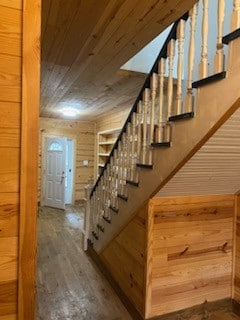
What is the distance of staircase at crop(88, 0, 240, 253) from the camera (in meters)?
1.18

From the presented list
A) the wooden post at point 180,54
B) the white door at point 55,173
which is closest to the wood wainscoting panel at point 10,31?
the wooden post at point 180,54

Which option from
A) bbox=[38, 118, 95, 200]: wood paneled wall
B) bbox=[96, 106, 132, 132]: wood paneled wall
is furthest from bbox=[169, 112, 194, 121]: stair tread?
bbox=[38, 118, 95, 200]: wood paneled wall

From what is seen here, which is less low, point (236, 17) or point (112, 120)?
point (112, 120)

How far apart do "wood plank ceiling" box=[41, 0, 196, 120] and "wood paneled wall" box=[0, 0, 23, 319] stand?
0.91 m

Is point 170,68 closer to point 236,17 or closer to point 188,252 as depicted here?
point 236,17

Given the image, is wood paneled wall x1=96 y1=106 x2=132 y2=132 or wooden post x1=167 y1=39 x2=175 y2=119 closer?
wooden post x1=167 y1=39 x2=175 y2=119

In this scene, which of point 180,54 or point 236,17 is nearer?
point 236,17

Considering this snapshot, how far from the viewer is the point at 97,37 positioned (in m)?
2.00

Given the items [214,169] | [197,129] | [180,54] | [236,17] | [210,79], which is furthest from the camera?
[214,169]

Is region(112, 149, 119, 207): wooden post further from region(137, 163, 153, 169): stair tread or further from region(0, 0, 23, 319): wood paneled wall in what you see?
region(0, 0, 23, 319): wood paneled wall

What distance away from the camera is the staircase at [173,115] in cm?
118

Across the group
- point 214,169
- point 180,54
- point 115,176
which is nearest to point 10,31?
point 180,54

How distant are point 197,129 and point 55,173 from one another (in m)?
5.73

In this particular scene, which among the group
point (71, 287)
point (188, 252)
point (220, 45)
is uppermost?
point (220, 45)
